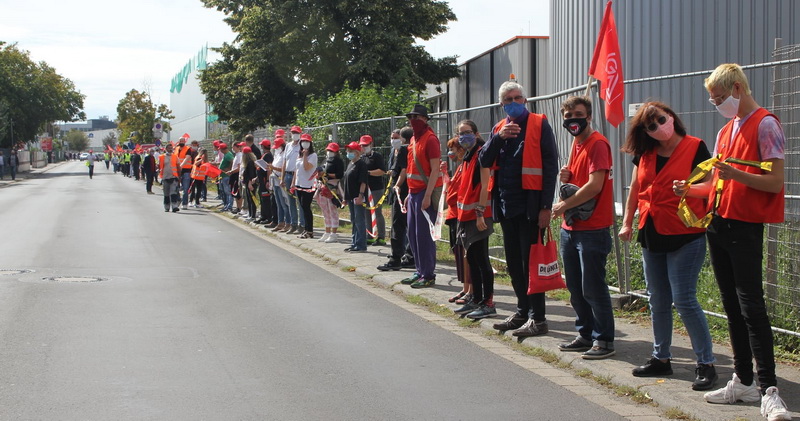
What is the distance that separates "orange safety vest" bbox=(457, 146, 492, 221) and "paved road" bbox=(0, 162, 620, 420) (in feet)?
3.57

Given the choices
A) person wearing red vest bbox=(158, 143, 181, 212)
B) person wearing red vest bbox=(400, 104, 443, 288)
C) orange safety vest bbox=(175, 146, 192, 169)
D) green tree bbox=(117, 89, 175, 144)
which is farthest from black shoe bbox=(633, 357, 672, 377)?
green tree bbox=(117, 89, 175, 144)

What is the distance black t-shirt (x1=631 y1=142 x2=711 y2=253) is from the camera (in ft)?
18.5

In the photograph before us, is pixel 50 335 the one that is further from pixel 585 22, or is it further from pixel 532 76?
pixel 532 76

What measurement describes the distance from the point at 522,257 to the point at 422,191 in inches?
120

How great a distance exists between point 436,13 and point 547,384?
36031 millimetres

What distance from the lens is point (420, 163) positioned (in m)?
10.4

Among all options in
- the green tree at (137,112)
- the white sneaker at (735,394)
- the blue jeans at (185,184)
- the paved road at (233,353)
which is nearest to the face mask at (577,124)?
the paved road at (233,353)

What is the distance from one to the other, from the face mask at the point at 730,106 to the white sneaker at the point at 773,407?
1.54 meters

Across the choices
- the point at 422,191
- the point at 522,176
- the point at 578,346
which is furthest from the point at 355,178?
the point at 578,346

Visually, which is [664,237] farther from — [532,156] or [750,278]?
[532,156]

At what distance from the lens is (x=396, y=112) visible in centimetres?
2522

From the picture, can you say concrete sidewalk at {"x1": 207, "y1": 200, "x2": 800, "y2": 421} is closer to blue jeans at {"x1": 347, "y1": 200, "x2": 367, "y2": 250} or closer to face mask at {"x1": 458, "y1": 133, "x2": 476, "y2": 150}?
face mask at {"x1": 458, "y1": 133, "x2": 476, "y2": 150}

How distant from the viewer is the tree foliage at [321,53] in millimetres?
37719

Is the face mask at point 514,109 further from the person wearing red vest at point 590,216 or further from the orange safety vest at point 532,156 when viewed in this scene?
the person wearing red vest at point 590,216
